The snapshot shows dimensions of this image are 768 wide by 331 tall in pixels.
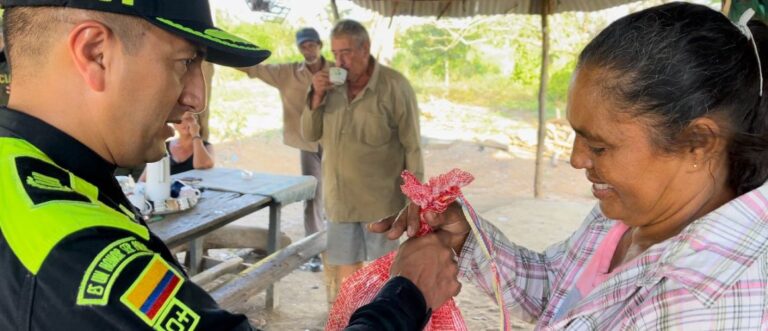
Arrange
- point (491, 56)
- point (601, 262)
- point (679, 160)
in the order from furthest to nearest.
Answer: point (491, 56) < point (601, 262) < point (679, 160)

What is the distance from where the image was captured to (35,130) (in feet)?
3.49

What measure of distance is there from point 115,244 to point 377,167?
358 centimetres

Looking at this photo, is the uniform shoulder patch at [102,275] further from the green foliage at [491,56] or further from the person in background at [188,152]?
the green foliage at [491,56]

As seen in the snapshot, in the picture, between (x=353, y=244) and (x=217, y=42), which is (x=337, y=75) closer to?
(x=353, y=244)

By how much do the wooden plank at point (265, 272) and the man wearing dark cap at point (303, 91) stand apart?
3.67 ft

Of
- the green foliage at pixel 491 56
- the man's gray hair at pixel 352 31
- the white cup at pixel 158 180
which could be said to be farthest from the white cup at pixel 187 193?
the green foliage at pixel 491 56

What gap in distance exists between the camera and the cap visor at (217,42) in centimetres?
108

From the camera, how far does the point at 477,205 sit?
30.2 feet

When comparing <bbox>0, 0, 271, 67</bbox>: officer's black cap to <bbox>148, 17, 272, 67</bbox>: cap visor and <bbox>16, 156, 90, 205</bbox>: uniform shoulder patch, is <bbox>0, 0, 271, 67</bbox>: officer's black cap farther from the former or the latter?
<bbox>16, 156, 90, 205</bbox>: uniform shoulder patch

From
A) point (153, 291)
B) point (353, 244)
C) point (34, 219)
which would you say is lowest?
point (353, 244)

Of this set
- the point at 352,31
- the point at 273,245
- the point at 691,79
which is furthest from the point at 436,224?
the point at 273,245

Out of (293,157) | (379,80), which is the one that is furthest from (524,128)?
(379,80)

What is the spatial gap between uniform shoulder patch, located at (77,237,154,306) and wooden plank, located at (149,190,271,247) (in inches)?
89.3

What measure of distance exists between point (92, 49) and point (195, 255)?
4.00 meters
